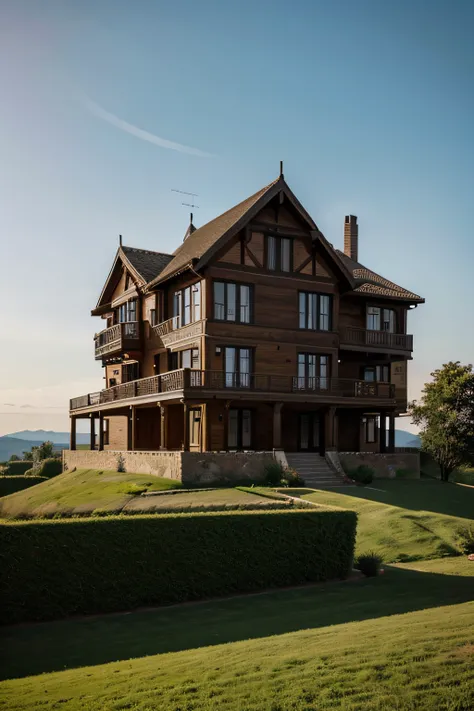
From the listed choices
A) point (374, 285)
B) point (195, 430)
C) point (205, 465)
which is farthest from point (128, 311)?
point (205, 465)

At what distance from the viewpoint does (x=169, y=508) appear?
81.0 feet

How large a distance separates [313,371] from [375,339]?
649cm

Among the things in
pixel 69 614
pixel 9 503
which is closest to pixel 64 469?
pixel 9 503

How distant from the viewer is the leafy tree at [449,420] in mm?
44031

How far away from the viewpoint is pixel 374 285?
155ft

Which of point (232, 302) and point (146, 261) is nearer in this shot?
point (232, 302)

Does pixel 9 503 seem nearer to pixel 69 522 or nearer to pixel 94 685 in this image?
pixel 69 522

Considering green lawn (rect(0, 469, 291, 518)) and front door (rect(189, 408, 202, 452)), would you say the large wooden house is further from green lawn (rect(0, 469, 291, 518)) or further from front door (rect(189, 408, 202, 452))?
green lawn (rect(0, 469, 291, 518))

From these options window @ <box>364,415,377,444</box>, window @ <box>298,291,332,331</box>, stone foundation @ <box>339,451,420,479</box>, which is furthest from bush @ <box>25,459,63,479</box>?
stone foundation @ <box>339,451,420,479</box>

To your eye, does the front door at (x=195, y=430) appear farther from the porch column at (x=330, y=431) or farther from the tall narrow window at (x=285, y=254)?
the tall narrow window at (x=285, y=254)

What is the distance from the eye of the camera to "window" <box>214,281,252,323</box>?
3816 cm

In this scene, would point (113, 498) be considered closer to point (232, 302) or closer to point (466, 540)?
point (232, 302)

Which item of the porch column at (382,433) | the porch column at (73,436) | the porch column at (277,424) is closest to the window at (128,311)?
the porch column at (73,436)

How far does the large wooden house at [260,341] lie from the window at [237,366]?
66mm
